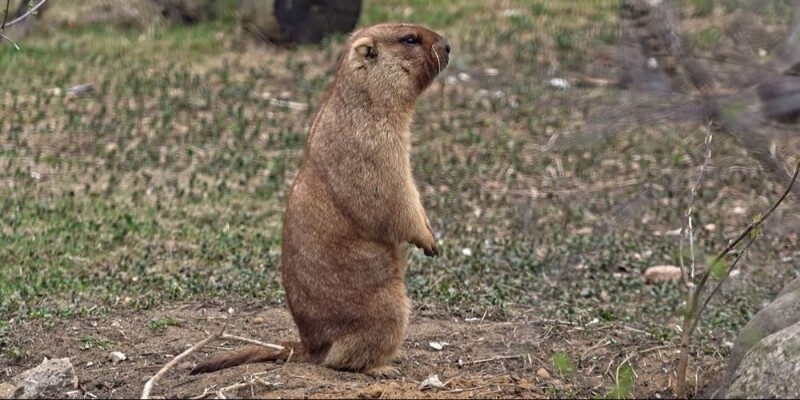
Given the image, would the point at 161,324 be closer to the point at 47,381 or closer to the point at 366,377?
the point at 47,381

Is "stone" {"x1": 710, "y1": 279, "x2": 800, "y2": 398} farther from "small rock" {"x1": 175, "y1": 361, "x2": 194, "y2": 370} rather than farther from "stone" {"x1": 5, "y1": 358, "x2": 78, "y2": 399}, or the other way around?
"stone" {"x1": 5, "y1": 358, "x2": 78, "y2": 399}

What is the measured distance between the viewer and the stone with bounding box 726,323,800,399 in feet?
13.9

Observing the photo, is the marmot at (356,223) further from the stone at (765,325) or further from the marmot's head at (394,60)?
the stone at (765,325)

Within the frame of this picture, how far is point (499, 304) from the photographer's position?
6586 millimetres

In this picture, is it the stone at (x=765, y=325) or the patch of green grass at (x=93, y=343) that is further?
the patch of green grass at (x=93, y=343)

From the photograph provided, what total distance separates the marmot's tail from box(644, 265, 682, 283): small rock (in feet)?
9.07

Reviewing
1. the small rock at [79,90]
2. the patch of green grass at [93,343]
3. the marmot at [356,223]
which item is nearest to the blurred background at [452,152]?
the small rock at [79,90]

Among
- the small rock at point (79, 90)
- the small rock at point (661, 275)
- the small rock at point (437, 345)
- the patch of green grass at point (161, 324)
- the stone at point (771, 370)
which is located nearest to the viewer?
the stone at point (771, 370)

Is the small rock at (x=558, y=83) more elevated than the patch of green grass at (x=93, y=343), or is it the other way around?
the patch of green grass at (x=93, y=343)

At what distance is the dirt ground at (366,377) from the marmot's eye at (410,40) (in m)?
1.47

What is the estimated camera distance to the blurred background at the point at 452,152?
472 centimetres

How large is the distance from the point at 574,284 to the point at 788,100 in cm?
342

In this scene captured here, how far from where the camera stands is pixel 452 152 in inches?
372

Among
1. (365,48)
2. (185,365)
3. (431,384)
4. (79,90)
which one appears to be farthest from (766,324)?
(79,90)
